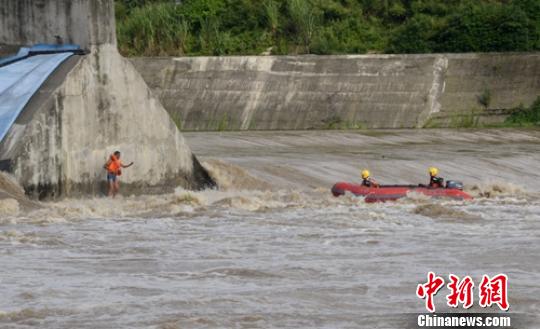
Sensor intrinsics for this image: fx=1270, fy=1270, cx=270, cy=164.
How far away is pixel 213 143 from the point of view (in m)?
30.9

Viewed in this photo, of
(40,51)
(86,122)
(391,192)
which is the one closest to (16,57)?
(40,51)

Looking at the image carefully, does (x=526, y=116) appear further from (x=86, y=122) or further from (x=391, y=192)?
(x=86, y=122)

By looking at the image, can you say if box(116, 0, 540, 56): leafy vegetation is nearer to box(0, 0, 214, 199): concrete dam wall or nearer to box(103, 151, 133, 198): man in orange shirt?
box(0, 0, 214, 199): concrete dam wall

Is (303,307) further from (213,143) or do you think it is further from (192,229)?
(213,143)

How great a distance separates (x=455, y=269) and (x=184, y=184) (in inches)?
383

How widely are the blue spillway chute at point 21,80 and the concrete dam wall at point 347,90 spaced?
12470 mm

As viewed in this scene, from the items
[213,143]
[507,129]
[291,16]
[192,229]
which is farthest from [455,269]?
[291,16]

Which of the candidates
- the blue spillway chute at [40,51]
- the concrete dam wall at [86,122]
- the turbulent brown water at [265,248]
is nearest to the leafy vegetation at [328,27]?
the turbulent brown water at [265,248]

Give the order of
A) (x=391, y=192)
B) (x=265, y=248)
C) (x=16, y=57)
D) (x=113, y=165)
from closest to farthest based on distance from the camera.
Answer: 1. (x=265, y=248)
2. (x=391, y=192)
3. (x=113, y=165)
4. (x=16, y=57)

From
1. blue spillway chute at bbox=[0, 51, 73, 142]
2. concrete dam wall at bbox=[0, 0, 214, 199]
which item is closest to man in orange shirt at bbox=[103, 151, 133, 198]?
concrete dam wall at bbox=[0, 0, 214, 199]

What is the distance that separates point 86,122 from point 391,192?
5.72m

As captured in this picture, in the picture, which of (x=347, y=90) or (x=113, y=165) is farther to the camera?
(x=347, y=90)

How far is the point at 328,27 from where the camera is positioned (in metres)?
40.7

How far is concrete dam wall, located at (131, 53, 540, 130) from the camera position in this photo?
3606 cm
